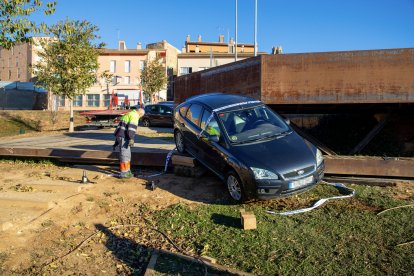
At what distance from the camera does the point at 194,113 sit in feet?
26.0

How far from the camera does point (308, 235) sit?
496cm

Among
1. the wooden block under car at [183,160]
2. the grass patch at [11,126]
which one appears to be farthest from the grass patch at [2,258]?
the grass patch at [11,126]

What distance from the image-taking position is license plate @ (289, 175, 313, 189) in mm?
5759

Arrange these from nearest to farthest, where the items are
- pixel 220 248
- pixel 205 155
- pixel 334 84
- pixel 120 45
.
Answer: pixel 220 248 → pixel 205 155 → pixel 334 84 → pixel 120 45

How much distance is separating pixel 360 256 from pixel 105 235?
3428mm

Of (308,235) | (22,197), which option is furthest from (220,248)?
(22,197)

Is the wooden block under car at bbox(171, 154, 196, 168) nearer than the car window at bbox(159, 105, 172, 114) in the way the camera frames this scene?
Yes

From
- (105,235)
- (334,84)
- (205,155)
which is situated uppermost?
(334,84)

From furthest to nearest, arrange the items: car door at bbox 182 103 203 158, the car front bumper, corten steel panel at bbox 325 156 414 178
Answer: car door at bbox 182 103 203 158
corten steel panel at bbox 325 156 414 178
the car front bumper

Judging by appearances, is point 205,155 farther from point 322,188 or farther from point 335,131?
point 335,131

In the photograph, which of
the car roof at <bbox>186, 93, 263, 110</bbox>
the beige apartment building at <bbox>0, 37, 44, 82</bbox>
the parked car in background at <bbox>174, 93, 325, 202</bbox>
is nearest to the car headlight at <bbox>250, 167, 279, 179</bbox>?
the parked car in background at <bbox>174, 93, 325, 202</bbox>

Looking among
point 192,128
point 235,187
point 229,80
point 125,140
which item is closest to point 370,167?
point 235,187

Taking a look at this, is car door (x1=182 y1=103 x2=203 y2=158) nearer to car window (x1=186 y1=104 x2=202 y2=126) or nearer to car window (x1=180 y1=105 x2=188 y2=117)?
car window (x1=186 y1=104 x2=202 y2=126)

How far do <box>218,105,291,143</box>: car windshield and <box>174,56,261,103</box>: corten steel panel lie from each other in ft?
4.74
